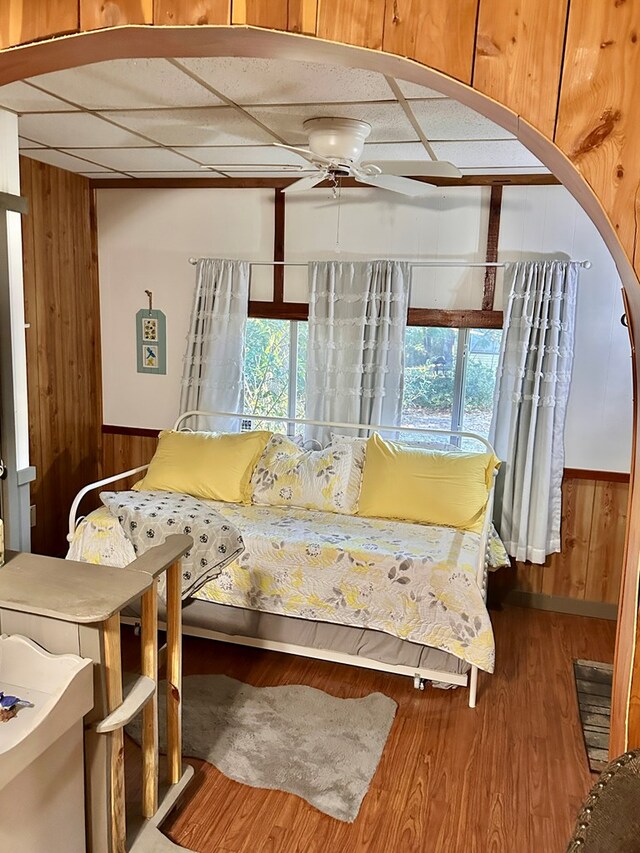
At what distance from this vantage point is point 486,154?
3240 millimetres

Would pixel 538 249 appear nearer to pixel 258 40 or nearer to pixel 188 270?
pixel 188 270

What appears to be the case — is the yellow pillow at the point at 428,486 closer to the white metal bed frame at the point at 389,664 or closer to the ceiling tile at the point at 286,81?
the white metal bed frame at the point at 389,664

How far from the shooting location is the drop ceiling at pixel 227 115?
7.52 ft

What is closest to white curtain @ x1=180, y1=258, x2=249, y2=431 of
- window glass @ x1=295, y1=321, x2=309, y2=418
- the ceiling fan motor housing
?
window glass @ x1=295, y1=321, x2=309, y2=418

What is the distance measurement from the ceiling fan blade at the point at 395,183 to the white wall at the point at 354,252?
0.44m

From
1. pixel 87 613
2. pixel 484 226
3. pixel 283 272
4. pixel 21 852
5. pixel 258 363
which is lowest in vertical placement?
pixel 21 852

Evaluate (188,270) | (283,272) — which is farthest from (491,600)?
(188,270)

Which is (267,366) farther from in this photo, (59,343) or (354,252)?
(59,343)

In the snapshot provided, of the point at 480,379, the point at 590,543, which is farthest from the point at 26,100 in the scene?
the point at 590,543

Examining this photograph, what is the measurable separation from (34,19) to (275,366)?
3299 millimetres

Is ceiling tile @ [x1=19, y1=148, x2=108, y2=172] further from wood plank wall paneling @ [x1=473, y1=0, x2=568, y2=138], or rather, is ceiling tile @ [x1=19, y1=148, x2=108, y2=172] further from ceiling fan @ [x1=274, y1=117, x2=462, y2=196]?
wood plank wall paneling @ [x1=473, y1=0, x2=568, y2=138]

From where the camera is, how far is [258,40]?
3.64ft

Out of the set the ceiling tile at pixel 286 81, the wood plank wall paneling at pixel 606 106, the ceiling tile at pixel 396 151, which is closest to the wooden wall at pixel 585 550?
the ceiling tile at pixel 396 151

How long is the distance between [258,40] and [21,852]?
176 cm
